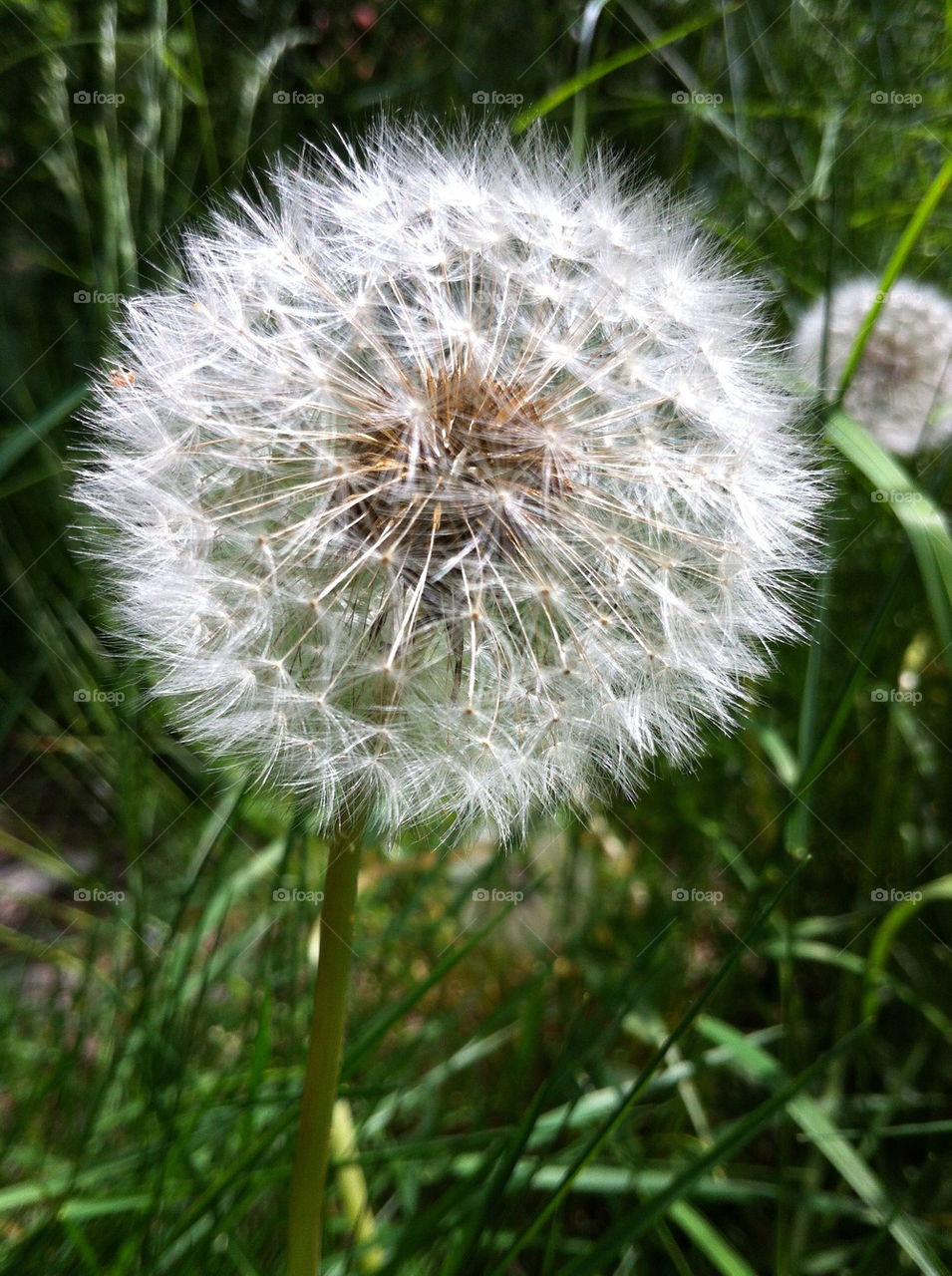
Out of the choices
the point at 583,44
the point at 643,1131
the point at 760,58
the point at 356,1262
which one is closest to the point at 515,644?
the point at 356,1262

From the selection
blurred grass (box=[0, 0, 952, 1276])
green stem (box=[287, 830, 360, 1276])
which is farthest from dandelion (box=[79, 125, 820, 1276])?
blurred grass (box=[0, 0, 952, 1276])

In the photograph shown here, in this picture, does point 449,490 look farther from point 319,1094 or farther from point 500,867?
point 500,867

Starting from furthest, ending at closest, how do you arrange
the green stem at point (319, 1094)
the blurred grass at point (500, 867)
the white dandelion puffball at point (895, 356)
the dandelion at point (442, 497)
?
the white dandelion puffball at point (895, 356) → the blurred grass at point (500, 867) → the dandelion at point (442, 497) → the green stem at point (319, 1094)

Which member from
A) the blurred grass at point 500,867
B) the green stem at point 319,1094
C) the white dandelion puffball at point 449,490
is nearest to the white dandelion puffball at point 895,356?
the blurred grass at point 500,867

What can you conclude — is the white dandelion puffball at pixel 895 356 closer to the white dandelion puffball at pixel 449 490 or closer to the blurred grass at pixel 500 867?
the blurred grass at pixel 500 867

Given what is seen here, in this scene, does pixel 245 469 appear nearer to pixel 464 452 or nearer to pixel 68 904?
pixel 464 452
